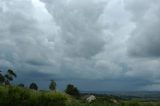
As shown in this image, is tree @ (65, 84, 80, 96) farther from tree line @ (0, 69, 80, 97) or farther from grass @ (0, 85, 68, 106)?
grass @ (0, 85, 68, 106)

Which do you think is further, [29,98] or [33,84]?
[33,84]

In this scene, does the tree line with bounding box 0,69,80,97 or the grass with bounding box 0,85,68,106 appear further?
the tree line with bounding box 0,69,80,97

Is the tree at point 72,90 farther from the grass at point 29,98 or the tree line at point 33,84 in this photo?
the grass at point 29,98

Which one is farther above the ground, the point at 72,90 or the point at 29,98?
the point at 72,90

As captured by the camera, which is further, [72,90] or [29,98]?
[72,90]

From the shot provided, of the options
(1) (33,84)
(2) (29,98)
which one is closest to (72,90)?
(1) (33,84)

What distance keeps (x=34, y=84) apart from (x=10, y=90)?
42.8 m

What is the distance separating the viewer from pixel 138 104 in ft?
134

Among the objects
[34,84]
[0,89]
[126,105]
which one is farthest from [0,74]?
[126,105]

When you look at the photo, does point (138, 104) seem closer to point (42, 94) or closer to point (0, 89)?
point (42, 94)

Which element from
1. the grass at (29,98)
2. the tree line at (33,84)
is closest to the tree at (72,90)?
the tree line at (33,84)

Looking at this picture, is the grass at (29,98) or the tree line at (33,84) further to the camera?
the tree line at (33,84)

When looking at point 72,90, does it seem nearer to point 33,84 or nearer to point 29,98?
point 33,84

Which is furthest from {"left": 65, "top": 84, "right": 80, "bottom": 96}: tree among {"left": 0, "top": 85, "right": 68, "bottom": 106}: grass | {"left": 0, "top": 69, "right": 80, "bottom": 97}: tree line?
{"left": 0, "top": 85, "right": 68, "bottom": 106}: grass
